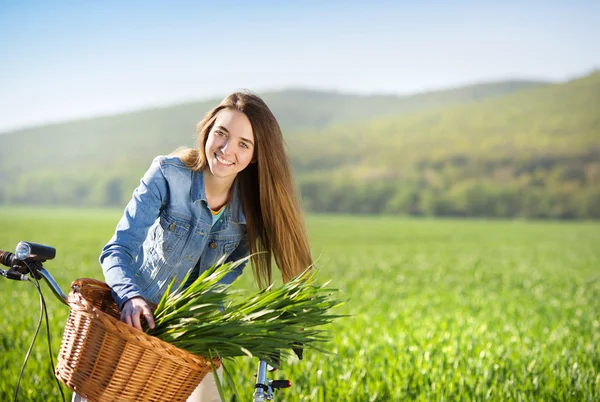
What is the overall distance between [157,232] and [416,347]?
12.8 ft

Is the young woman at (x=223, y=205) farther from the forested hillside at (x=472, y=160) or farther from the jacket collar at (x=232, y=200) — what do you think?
the forested hillside at (x=472, y=160)

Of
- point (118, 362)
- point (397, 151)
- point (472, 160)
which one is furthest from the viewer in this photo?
point (397, 151)

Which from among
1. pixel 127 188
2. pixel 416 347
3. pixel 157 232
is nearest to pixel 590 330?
pixel 416 347

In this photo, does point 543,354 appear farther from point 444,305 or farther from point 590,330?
point 444,305

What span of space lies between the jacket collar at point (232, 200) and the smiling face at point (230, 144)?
0.13 meters

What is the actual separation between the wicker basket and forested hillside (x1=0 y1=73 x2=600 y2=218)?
315ft

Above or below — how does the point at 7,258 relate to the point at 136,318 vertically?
above

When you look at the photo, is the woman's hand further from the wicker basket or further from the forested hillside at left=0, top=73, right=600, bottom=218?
the forested hillside at left=0, top=73, right=600, bottom=218

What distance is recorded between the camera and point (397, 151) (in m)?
128

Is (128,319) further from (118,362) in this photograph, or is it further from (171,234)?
(171,234)

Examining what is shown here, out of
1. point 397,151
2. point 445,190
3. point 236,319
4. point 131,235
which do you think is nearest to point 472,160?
point 445,190

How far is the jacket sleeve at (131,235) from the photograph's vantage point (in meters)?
2.85

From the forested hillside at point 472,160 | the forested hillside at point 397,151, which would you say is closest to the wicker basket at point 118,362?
the forested hillside at point 472,160

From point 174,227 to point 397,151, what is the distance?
12567 centimetres
